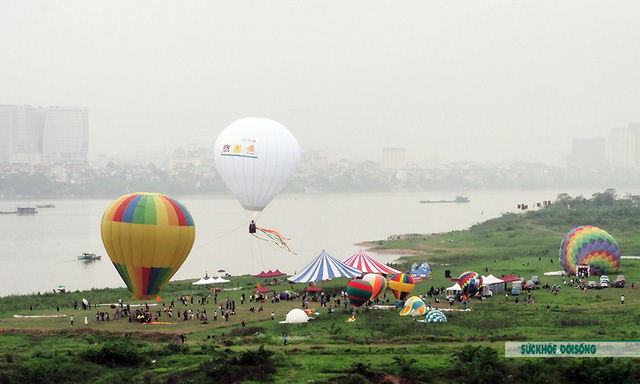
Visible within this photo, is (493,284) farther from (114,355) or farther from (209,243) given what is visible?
(209,243)

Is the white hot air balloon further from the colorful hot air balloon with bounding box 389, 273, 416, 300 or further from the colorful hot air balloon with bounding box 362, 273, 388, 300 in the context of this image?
the colorful hot air balloon with bounding box 389, 273, 416, 300

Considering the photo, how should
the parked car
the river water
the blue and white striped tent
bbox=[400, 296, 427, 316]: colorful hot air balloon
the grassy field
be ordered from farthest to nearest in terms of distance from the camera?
the river water < the blue and white striped tent < the parked car < bbox=[400, 296, 427, 316]: colorful hot air balloon < the grassy field

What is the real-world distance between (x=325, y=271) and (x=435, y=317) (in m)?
12.0

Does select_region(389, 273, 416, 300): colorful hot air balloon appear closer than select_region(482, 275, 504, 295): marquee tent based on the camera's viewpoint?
Yes

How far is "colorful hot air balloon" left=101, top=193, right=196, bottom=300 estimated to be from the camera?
33.1 metres

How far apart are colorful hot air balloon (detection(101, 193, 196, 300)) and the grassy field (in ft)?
6.73

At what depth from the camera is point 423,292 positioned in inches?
1561

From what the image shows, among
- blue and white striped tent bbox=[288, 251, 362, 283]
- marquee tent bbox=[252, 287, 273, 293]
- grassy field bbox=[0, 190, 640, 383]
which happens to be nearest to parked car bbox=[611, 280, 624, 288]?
grassy field bbox=[0, 190, 640, 383]

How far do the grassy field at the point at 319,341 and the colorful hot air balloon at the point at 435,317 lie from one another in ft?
1.19

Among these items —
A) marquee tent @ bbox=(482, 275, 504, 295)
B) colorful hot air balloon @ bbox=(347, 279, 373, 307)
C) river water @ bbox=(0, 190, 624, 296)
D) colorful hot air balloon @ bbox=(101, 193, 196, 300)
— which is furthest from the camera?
river water @ bbox=(0, 190, 624, 296)

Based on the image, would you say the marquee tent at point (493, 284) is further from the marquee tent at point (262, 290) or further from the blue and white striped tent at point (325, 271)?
the marquee tent at point (262, 290)

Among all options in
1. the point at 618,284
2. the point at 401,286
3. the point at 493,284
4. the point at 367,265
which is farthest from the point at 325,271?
the point at 618,284

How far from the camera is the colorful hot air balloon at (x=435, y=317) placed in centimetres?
3064

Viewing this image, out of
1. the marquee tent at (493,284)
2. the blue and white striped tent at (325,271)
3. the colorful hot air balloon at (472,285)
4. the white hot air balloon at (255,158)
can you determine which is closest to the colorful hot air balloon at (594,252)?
the marquee tent at (493,284)
